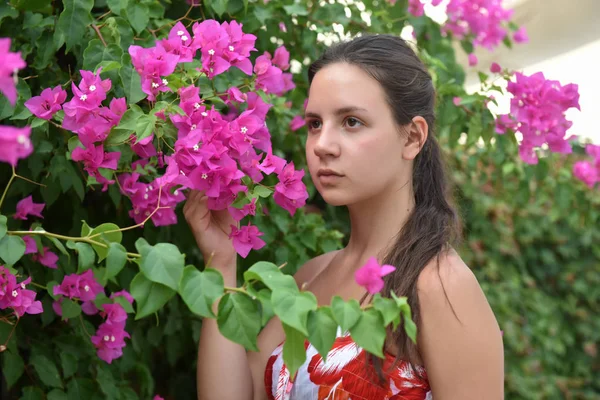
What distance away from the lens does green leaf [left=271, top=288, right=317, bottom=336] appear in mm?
1000

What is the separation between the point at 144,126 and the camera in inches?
54.0

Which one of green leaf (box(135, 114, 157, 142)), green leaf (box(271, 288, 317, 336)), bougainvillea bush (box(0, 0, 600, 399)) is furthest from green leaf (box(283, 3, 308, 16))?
green leaf (box(271, 288, 317, 336))

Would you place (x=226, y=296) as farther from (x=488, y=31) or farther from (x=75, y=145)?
(x=488, y=31)

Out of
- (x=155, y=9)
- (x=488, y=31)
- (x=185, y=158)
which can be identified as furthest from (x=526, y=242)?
(x=185, y=158)

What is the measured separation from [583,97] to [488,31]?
11.9 feet

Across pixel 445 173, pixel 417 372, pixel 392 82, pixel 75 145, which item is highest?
pixel 392 82

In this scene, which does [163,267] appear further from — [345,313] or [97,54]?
[97,54]

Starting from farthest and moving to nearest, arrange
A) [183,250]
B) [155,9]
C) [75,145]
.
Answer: [183,250]
[155,9]
[75,145]

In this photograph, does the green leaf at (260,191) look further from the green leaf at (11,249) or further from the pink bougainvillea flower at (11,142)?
the pink bougainvillea flower at (11,142)

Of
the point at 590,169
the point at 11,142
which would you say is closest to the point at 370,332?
the point at 11,142

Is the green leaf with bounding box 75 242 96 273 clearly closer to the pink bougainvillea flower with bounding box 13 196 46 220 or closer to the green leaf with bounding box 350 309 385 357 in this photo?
the green leaf with bounding box 350 309 385 357

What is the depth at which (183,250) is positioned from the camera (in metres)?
2.09

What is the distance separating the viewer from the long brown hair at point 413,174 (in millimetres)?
1575

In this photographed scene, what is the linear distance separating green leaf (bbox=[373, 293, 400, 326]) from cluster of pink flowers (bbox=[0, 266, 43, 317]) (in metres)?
0.73
